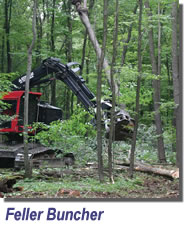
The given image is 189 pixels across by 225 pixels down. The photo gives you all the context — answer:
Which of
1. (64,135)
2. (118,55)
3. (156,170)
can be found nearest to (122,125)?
(156,170)

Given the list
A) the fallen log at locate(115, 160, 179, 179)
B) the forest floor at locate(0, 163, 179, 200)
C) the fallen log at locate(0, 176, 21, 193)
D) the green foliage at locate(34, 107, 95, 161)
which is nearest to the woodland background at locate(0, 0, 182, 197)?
the green foliage at locate(34, 107, 95, 161)

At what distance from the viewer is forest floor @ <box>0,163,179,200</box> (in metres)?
7.52

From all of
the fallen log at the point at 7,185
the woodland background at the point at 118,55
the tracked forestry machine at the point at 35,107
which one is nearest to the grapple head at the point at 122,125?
the tracked forestry machine at the point at 35,107

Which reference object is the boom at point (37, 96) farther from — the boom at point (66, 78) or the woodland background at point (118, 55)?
the woodland background at point (118, 55)

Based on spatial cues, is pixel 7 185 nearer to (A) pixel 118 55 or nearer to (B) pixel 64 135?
(B) pixel 64 135

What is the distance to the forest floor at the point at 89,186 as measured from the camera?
7.52 metres

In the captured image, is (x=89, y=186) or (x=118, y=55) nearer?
(x=89, y=186)

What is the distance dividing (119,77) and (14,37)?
11.5 metres

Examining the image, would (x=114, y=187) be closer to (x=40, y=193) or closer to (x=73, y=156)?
(x=40, y=193)

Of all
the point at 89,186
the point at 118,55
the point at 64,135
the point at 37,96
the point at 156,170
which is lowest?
the point at 156,170

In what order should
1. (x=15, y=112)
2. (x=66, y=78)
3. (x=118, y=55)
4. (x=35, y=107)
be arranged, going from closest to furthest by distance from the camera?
(x=15, y=112) < (x=66, y=78) < (x=35, y=107) < (x=118, y=55)

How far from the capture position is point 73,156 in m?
12.4

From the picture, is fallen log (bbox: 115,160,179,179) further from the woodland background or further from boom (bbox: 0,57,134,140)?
boom (bbox: 0,57,134,140)

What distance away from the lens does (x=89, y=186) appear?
8273 millimetres
